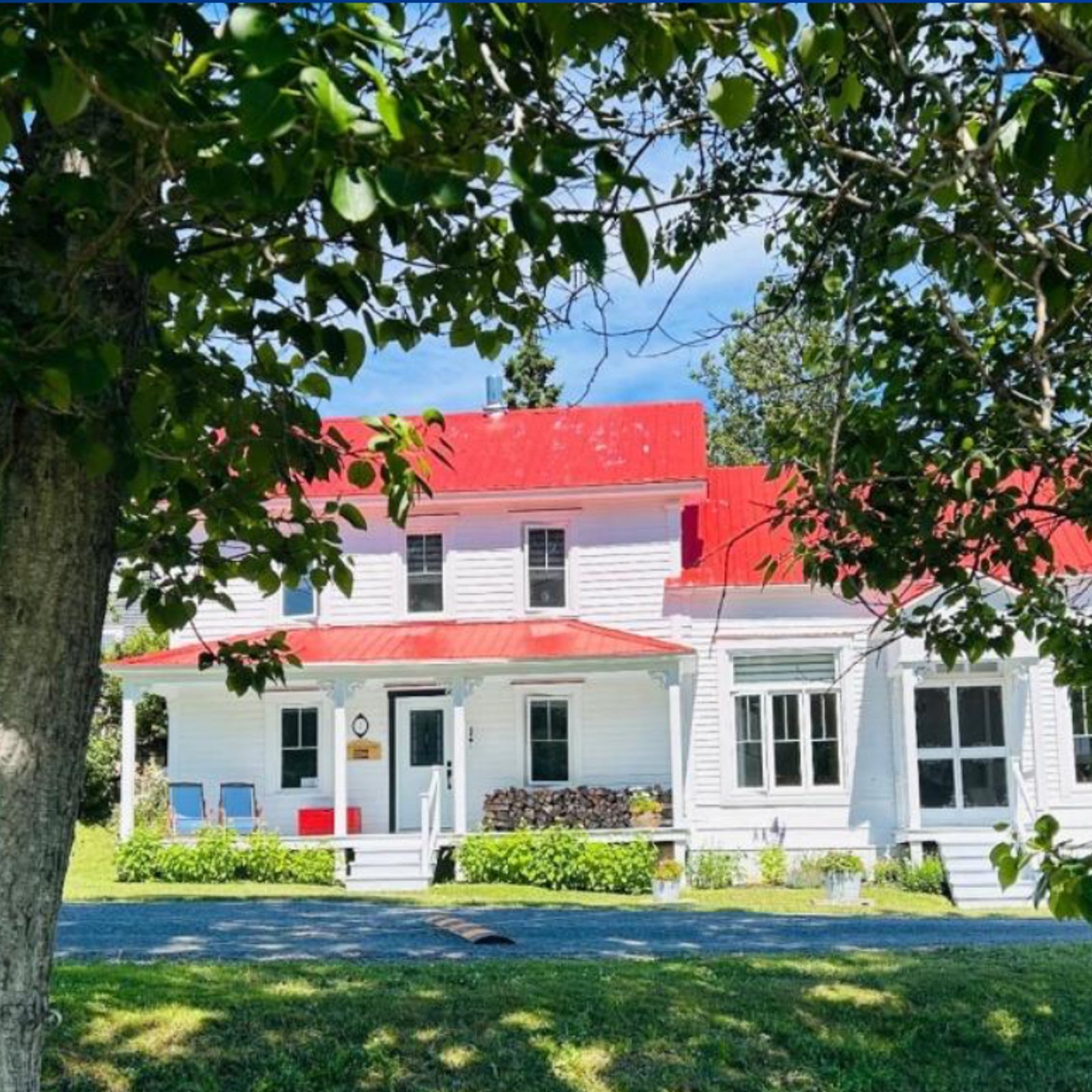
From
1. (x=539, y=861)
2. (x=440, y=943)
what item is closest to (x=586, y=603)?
(x=539, y=861)

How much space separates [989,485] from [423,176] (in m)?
3.81

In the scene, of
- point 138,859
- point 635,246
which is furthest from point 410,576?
point 635,246

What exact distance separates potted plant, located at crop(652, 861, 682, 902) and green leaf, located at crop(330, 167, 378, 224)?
1653 cm

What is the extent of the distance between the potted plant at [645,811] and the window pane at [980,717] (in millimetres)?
5167

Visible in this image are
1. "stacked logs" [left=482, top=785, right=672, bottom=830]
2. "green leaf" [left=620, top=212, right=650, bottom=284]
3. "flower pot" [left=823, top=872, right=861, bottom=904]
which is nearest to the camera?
"green leaf" [left=620, top=212, right=650, bottom=284]

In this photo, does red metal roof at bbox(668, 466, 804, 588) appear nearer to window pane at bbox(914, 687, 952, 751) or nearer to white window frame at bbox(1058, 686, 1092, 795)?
window pane at bbox(914, 687, 952, 751)

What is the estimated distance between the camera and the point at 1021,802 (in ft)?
66.6

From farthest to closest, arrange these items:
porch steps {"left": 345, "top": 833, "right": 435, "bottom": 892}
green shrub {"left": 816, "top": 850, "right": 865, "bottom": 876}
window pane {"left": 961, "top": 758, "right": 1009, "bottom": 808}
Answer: window pane {"left": 961, "top": 758, "right": 1009, "bottom": 808} → porch steps {"left": 345, "top": 833, "right": 435, "bottom": 892} → green shrub {"left": 816, "top": 850, "right": 865, "bottom": 876}

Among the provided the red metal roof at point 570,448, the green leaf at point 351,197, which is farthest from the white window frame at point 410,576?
the green leaf at point 351,197

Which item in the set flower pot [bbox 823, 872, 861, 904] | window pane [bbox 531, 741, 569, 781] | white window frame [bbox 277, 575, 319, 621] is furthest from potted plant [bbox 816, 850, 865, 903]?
white window frame [bbox 277, 575, 319, 621]

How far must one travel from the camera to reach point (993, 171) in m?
4.20

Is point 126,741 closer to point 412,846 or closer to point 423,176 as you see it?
point 412,846

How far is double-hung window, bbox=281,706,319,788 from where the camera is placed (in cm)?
2316

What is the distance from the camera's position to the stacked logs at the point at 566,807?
2127cm
